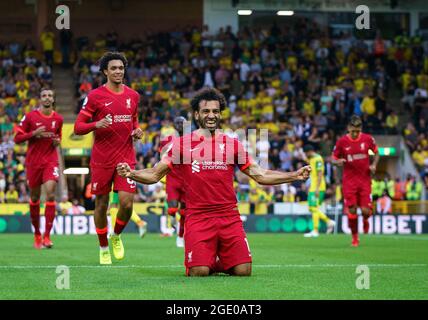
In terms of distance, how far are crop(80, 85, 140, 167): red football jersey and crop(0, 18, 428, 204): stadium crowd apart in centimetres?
1998

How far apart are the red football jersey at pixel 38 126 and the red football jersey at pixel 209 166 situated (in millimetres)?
7000

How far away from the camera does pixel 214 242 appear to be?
1201 cm

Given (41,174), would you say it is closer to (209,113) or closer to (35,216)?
(35,216)

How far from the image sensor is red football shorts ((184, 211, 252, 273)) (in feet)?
39.2

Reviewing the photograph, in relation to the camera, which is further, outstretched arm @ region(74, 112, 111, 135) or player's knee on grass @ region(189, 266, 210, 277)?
outstretched arm @ region(74, 112, 111, 135)

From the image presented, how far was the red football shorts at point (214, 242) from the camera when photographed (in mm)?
11945

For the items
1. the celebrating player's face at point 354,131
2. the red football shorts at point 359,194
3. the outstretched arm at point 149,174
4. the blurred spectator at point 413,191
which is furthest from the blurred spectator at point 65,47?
the outstretched arm at point 149,174

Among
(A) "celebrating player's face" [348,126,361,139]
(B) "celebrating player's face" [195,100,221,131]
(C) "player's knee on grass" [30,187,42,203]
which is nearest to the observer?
(B) "celebrating player's face" [195,100,221,131]

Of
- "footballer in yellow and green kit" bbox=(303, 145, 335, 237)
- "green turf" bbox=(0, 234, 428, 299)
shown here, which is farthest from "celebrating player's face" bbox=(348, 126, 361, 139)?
"footballer in yellow and green kit" bbox=(303, 145, 335, 237)

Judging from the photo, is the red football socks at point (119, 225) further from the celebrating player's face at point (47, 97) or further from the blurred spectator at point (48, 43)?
the blurred spectator at point (48, 43)

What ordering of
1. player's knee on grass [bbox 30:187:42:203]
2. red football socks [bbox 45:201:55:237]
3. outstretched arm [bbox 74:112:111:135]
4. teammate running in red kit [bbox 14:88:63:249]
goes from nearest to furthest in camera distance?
outstretched arm [bbox 74:112:111:135] → teammate running in red kit [bbox 14:88:63:249] → player's knee on grass [bbox 30:187:42:203] → red football socks [bbox 45:201:55:237]

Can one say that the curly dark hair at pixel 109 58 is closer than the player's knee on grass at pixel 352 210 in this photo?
Yes

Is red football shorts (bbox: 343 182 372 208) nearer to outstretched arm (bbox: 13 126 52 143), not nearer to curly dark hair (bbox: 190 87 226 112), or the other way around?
outstretched arm (bbox: 13 126 52 143)

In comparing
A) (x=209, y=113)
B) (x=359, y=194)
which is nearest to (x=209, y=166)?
(x=209, y=113)
